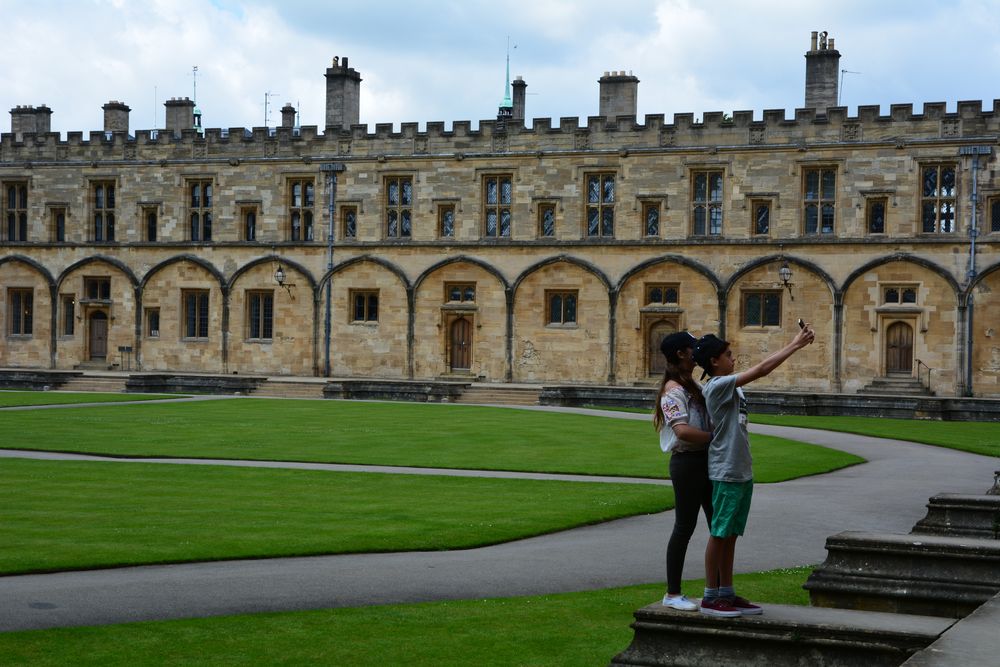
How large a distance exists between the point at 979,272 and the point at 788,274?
5313mm

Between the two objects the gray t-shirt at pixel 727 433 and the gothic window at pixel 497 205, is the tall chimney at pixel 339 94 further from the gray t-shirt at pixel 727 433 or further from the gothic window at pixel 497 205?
the gray t-shirt at pixel 727 433

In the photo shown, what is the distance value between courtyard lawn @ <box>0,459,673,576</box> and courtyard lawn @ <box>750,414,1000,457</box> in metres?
9.44

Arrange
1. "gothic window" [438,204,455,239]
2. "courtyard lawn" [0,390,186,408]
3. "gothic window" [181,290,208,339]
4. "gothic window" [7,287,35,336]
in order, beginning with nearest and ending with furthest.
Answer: "courtyard lawn" [0,390,186,408] → "gothic window" [438,204,455,239] → "gothic window" [181,290,208,339] → "gothic window" [7,287,35,336]

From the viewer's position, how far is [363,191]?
139ft

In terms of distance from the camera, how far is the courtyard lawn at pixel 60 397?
30.8m

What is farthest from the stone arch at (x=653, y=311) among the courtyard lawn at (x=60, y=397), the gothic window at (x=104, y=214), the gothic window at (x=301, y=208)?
the gothic window at (x=104, y=214)

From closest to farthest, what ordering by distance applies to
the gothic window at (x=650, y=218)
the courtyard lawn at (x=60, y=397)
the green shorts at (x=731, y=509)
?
the green shorts at (x=731, y=509) → the courtyard lawn at (x=60, y=397) → the gothic window at (x=650, y=218)

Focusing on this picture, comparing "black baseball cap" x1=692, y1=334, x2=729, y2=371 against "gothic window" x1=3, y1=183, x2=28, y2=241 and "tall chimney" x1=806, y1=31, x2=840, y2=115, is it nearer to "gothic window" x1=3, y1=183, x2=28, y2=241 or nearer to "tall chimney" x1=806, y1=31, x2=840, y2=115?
"tall chimney" x1=806, y1=31, x2=840, y2=115

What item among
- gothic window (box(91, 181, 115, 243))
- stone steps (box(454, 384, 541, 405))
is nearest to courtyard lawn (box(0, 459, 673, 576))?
stone steps (box(454, 384, 541, 405))

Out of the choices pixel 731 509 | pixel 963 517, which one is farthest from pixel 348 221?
pixel 731 509

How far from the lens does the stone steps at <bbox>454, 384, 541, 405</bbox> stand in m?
36.1

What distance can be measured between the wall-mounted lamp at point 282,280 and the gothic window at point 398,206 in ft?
12.3

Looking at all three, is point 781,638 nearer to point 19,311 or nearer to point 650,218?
point 650,218

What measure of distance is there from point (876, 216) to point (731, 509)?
31.7 metres
